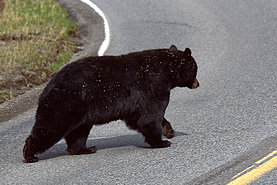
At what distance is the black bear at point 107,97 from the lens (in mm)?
6172

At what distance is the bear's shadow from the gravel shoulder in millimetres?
1594

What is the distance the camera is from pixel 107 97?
6.49 meters

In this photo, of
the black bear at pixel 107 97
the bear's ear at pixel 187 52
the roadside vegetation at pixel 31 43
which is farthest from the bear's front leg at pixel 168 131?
the roadside vegetation at pixel 31 43

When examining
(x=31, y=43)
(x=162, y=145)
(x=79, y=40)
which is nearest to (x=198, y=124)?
(x=162, y=145)

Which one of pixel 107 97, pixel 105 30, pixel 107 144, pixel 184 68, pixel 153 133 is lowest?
pixel 105 30

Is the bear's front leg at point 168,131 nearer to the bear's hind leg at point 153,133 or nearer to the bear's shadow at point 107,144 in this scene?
the bear's shadow at point 107,144

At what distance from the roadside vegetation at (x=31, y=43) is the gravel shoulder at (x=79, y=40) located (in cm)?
18

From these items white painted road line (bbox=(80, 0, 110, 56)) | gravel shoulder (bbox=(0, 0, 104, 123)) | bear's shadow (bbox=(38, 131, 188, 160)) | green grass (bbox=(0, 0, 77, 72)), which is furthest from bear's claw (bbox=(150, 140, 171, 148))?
white painted road line (bbox=(80, 0, 110, 56))

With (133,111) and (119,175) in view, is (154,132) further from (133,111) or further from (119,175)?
(119,175)

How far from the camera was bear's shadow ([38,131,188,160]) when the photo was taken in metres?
6.93

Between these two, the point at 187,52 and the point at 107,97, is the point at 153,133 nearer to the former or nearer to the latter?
the point at 107,97

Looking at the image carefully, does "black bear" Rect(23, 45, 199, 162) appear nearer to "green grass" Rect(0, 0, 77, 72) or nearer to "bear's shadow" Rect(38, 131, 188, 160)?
"bear's shadow" Rect(38, 131, 188, 160)

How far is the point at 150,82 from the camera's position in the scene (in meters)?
6.89

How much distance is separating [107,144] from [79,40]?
5.76m
